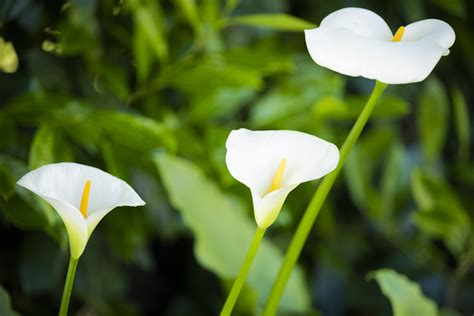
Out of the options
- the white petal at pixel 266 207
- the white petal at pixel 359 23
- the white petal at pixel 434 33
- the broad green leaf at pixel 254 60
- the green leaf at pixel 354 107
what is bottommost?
the green leaf at pixel 354 107

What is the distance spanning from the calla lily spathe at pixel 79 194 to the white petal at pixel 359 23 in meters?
0.08

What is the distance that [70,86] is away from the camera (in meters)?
0.39

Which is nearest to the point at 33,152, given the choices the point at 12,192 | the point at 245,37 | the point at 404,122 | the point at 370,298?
the point at 12,192

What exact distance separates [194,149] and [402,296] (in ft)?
0.55

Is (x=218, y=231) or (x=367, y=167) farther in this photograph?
(x=367, y=167)

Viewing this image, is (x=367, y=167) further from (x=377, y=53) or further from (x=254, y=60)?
(x=377, y=53)

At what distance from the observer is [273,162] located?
7.6 inches

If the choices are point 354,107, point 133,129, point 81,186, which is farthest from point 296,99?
point 81,186

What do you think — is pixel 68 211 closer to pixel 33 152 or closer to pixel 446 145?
pixel 33 152

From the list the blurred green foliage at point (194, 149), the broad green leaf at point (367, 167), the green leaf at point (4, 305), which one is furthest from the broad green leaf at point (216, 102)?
the green leaf at point (4, 305)

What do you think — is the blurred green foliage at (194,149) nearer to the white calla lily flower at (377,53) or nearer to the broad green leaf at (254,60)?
the broad green leaf at (254,60)

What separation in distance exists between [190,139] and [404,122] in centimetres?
39

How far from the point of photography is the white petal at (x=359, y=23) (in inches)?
7.7

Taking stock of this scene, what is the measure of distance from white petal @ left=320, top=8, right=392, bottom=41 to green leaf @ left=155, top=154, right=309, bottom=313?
16 cm
